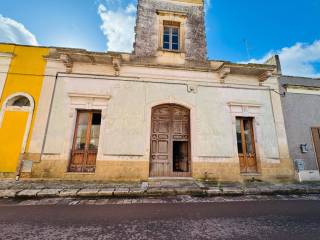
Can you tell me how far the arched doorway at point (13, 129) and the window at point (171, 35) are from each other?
6244 millimetres

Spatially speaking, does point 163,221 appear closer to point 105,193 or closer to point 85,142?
point 105,193

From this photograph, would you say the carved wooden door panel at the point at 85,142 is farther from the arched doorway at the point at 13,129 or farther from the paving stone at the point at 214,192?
the paving stone at the point at 214,192

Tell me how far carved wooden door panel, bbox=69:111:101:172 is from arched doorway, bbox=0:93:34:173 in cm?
167

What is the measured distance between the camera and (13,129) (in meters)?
5.73

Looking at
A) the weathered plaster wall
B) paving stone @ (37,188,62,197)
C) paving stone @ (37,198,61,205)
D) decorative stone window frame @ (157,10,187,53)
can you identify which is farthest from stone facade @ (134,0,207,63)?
paving stone @ (37,198,61,205)

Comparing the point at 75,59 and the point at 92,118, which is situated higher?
the point at 75,59

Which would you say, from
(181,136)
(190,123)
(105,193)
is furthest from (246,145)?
(105,193)

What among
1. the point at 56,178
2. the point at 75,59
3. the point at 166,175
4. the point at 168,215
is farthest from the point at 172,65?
the point at 56,178

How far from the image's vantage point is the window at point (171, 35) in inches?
295

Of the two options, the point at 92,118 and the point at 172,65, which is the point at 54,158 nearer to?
the point at 92,118

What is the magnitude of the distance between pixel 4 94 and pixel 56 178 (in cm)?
385

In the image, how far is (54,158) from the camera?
5.68 meters

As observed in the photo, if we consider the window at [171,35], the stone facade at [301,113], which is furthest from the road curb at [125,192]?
the window at [171,35]

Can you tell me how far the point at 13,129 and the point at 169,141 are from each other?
5.85 m
